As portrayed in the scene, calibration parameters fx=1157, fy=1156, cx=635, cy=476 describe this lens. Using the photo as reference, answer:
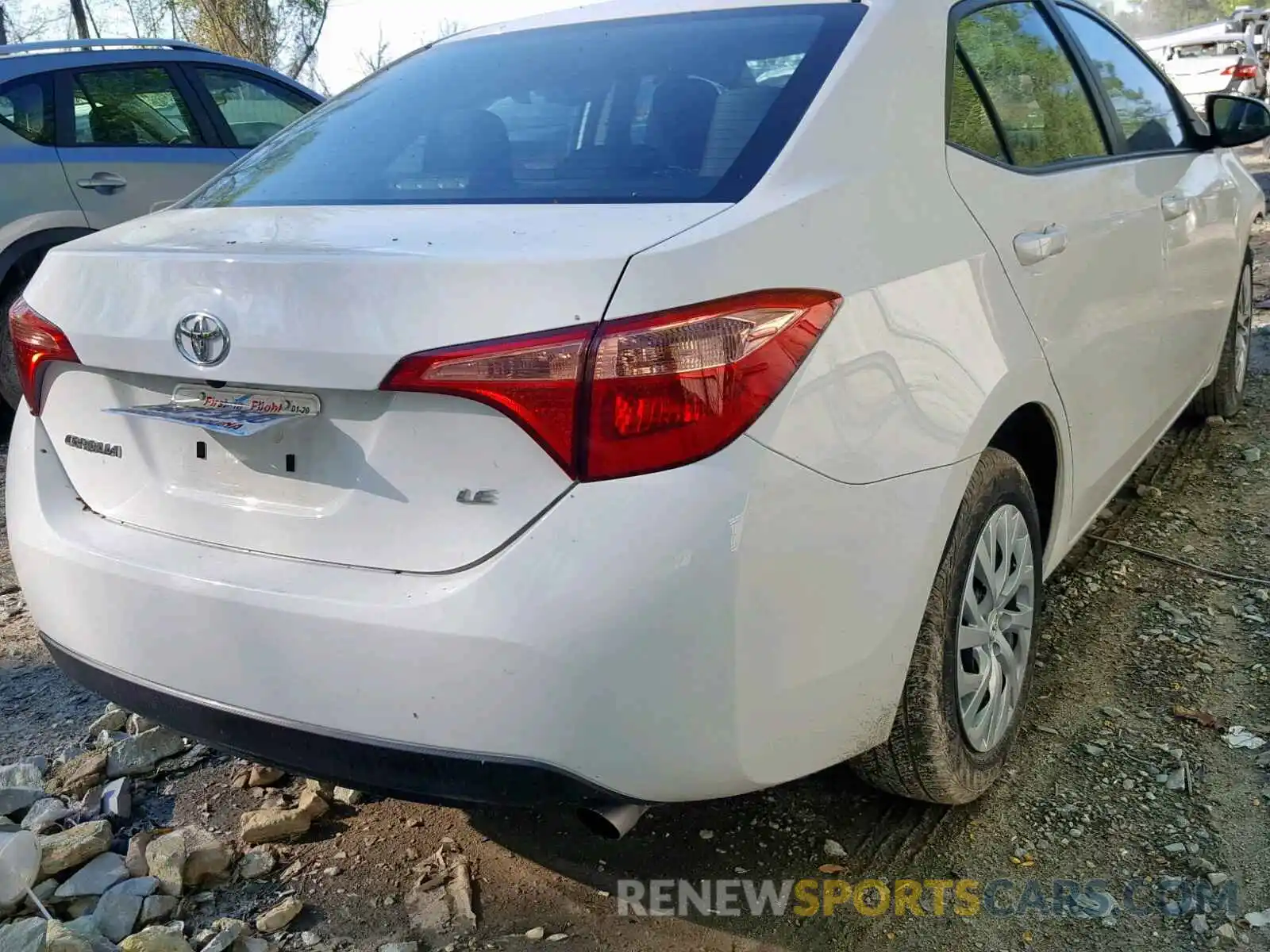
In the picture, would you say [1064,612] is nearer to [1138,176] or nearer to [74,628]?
[1138,176]

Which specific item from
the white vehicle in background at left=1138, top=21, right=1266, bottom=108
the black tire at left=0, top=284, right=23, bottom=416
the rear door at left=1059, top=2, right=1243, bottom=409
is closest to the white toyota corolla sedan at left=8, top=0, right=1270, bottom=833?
the rear door at left=1059, top=2, right=1243, bottom=409

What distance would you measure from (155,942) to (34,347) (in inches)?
42.5

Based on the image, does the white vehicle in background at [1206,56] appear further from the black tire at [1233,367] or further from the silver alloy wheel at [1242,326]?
the black tire at [1233,367]

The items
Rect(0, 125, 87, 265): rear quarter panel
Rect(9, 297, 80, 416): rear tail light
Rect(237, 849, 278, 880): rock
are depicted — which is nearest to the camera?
Rect(9, 297, 80, 416): rear tail light

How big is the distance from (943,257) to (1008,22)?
1.01m

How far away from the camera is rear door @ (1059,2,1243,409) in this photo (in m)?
3.21

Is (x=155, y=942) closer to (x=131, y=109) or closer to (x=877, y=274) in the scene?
(x=877, y=274)

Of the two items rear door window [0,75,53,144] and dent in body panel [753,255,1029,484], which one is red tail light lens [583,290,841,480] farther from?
rear door window [0,75,53,144]

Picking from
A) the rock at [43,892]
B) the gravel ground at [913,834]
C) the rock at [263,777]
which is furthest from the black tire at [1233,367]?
the rock at [43,892]

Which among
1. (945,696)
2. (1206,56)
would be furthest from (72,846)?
(1206,56)

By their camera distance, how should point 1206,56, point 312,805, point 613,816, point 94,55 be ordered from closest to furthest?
1. point 613,816
2. point 312,805
3. point 94,55
4. point 1206,56

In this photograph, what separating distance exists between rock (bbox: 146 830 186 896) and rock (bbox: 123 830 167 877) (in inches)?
0.6

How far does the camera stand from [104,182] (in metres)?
5.54


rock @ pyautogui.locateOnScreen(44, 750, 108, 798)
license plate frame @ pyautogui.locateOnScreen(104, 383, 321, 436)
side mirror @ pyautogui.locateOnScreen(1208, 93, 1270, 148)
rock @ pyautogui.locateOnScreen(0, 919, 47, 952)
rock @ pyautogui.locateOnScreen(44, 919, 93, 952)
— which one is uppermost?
license plate frame @ pyautogui.locateOnScreen(104, 383, 321, 436)
